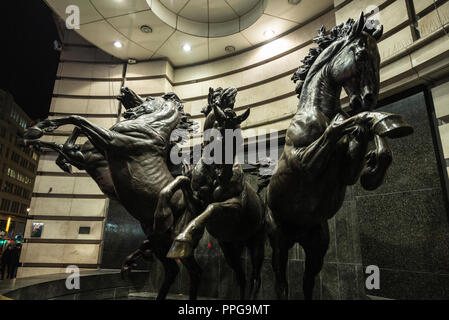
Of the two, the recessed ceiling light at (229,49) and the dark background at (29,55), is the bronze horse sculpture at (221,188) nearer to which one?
the recessed ceiling light at (229,49)

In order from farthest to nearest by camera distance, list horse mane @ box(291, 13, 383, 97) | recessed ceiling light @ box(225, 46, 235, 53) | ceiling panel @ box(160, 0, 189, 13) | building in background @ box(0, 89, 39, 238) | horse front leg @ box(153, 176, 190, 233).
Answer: building in background @ box(0, 89, 39, 238), recessed ceiling light @ box(225, 46, 235, 53), ceiling panel @ box(160, 0, 189, 13), horse front leg @ box(153, 176, 190, 233), horse mane @ box(291, 13, 383, 97)

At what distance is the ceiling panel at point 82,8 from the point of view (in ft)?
18.7

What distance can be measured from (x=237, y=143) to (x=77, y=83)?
7.69 meters

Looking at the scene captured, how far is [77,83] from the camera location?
7602mm

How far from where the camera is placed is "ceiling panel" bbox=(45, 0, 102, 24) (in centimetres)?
569

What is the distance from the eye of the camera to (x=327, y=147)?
5.06 ft

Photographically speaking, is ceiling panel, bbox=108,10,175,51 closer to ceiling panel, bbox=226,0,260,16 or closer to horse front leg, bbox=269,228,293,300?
ceiling panel, bbox=226,0,260,16

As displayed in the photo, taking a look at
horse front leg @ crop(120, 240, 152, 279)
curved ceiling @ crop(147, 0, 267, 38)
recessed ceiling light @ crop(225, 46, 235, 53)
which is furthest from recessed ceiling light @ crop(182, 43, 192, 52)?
horse front leg @ crop(120, 240, 152, 279)

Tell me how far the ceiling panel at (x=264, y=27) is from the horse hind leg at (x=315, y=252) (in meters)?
5.66

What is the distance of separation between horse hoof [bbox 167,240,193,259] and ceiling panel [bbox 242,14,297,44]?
6121mm

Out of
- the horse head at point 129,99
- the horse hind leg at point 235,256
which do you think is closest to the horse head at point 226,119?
the horse hind leg at point 235,256
